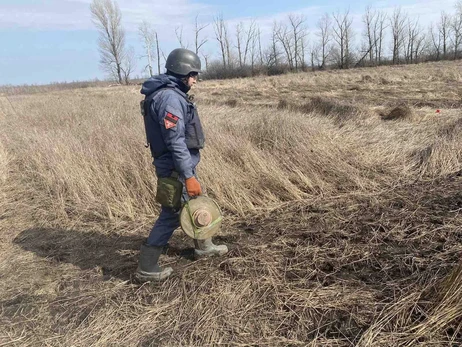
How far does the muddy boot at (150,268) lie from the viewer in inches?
119

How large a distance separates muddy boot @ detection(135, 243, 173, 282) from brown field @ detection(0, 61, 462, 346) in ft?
0.25

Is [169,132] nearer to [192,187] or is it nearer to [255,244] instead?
[192,187]

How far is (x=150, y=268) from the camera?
3.03 meters

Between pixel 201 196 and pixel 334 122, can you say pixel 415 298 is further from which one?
pixel 334 122

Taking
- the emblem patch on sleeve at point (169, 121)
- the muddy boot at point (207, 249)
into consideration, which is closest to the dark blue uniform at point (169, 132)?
the emblem patch on sleeve at point (169, 121)

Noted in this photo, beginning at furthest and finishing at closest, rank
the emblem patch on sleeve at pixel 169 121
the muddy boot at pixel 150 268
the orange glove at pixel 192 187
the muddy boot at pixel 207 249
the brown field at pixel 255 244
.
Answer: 1. the muddy boot at pixel 207 249
2. the muddy boot at pixel 150 268
3. the orange glove at pixel 192 187
4. the emblem patch on sleeve at pixel 169 121
5. the brown field at pixel 255 244

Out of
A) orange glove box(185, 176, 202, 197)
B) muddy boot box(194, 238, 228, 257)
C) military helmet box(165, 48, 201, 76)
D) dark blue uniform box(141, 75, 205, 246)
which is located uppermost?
→ military helmet box(165, 48, 201, 76)

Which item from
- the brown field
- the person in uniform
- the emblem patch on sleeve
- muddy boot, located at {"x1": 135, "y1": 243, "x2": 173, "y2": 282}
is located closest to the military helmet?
the person in uniform

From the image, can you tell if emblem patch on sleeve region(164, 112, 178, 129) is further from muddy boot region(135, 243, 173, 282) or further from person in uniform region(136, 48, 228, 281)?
muddy boot region(135, 243, 173, 282)

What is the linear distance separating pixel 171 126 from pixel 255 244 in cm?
149

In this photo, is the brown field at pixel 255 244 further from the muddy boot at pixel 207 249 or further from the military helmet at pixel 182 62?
the military helmet at pixel 182 62

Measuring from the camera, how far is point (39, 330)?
2.55 metres

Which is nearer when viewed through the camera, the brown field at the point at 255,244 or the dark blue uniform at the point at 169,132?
the brown field at the point at 255,244

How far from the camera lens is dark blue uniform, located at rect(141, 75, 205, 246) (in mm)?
2738
